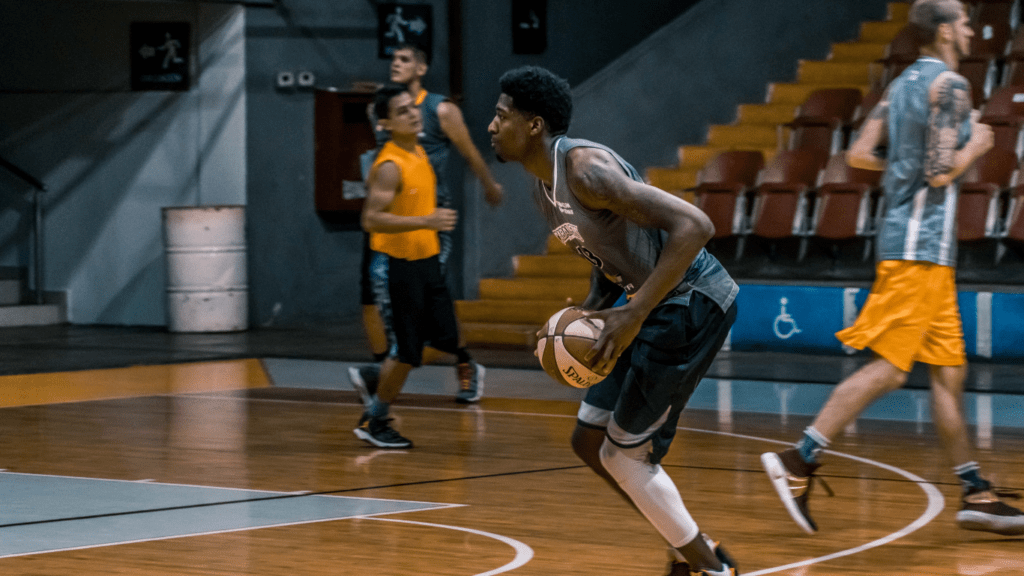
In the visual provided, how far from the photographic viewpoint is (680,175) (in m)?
13.6

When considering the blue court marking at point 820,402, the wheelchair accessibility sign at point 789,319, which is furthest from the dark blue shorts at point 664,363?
the wheelchair accessibility sign at point 789,319

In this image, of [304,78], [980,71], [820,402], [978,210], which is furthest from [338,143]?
[820,402]

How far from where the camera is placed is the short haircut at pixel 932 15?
5.07m

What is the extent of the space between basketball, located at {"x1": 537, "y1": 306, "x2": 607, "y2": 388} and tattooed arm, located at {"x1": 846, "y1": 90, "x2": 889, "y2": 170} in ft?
6.09

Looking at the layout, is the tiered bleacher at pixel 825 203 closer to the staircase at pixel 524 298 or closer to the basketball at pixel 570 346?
the staircase at pixel 524 298

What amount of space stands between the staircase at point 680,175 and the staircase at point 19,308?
4095 millimetres

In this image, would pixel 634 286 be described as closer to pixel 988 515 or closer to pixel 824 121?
pixel 988 515

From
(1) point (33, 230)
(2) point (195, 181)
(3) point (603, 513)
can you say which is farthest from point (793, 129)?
(3) point (603, 513)

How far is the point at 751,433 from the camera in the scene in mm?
7301

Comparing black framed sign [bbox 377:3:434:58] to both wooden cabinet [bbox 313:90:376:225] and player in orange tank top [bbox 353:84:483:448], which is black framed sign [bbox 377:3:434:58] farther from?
player in orange tank top [bbox 353:84:483:448]

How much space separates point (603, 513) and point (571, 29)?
10499mm

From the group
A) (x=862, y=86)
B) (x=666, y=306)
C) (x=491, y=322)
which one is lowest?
(x=491, y=322)

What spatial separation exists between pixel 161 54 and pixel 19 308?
275cm

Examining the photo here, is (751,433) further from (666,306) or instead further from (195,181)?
(195,181)
